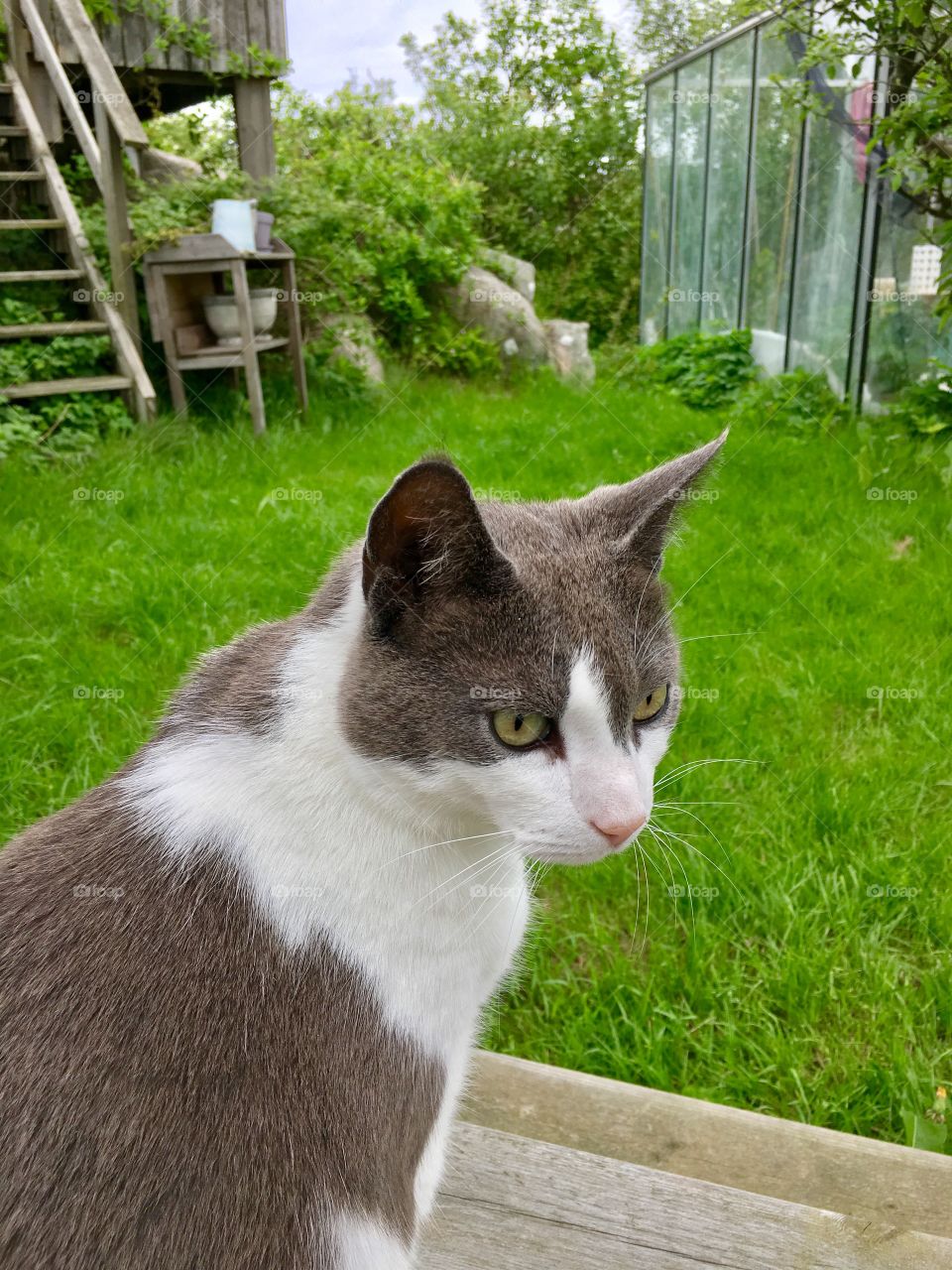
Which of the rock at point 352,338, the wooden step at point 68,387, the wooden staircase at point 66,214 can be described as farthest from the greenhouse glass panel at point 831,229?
the wooden step at point 68,387

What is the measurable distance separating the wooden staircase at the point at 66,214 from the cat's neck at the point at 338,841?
490 centimetres

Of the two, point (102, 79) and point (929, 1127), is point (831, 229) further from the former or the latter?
point (929, 1127)

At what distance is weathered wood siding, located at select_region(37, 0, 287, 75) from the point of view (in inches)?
283

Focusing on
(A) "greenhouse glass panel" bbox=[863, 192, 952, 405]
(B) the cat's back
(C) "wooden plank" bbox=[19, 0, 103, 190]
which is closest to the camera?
(B) the cat's back

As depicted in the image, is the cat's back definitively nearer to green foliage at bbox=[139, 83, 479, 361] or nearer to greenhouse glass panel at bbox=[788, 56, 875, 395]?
green foliage at bbox=[139, 83, 479, 361]

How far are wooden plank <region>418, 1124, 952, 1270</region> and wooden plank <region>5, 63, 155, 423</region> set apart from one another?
16.8ft

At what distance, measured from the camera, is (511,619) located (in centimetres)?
138

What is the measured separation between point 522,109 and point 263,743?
1301 centimetres

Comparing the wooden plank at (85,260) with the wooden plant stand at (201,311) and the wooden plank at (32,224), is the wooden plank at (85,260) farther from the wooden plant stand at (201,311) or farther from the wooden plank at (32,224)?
the wooden plant stand at (201,311)

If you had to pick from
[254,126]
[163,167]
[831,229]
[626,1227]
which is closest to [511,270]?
[254,126]

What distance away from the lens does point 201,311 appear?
22.1 feet

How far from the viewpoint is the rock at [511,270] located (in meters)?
9.78

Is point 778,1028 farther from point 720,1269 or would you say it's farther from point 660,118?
point 660,118

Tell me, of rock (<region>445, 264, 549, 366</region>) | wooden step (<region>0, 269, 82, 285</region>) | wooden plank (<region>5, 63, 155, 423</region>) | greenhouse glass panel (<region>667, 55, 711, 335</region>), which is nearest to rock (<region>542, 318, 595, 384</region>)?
rock (<region>445, 264, 549, 366</region>)
